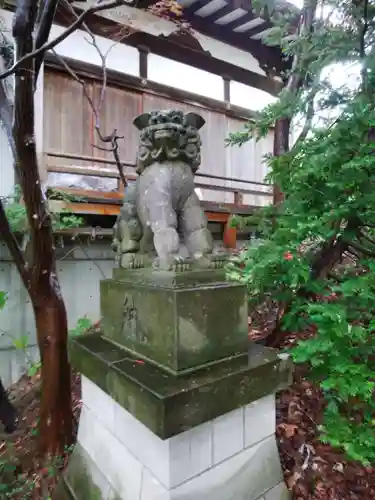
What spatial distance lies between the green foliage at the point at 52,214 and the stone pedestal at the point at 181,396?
223 centimetres

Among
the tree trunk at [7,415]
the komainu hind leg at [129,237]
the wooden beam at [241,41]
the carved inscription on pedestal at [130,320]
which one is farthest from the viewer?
the wooden beam at [241,41]

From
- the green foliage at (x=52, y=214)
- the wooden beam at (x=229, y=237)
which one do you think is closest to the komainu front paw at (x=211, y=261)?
the green foliage at (x=52, y=214)

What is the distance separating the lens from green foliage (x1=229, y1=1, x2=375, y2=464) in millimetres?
1721

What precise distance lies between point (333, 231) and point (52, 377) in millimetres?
2539

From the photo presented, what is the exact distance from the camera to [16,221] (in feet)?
11.9

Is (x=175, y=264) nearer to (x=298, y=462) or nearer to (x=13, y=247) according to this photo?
(x=298, y=462)

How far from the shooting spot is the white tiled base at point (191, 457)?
1.45 meters

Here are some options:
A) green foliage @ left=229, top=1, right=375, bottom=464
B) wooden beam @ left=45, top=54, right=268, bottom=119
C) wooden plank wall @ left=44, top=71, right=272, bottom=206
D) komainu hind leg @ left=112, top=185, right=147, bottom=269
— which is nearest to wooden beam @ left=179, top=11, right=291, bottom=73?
wooden beam @ left=45, top=54, right=268, bottom=119

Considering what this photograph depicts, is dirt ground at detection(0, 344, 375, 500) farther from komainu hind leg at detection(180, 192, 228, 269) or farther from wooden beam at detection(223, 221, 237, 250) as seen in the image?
wooden beam at detection(223, 221, 237, 250)

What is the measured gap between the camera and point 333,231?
202cm

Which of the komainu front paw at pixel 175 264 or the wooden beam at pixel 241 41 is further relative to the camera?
the wooden beam at pixel 241 41

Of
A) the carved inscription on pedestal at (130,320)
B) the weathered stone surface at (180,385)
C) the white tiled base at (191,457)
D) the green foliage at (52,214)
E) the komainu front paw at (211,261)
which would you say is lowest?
the white tiled base at (191,457)

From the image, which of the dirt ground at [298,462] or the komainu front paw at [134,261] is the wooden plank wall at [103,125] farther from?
the dirt ground at [298,462]

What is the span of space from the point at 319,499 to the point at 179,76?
6.74 metres
